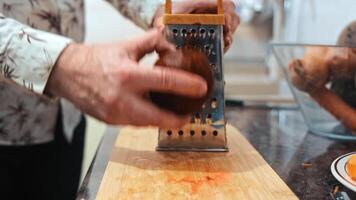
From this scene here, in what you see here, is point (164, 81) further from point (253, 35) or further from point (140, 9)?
point (253, 35)

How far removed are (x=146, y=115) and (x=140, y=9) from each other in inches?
18.8

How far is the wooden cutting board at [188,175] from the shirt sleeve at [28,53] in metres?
0.16

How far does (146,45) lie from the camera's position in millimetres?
558

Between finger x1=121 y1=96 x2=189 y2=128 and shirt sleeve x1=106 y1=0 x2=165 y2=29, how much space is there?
0.42 metres

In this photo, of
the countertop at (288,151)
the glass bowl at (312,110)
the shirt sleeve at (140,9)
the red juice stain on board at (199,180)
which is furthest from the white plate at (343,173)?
the shirt sleeve at (140,9)

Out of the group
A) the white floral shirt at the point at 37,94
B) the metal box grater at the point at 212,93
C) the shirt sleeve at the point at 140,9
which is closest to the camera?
the metal box grater at the point at 212,93

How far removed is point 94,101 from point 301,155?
0.40 metres

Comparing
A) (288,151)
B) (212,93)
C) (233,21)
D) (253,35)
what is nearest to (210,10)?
(233,21)

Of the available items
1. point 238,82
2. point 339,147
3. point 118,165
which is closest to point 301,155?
point 339,147

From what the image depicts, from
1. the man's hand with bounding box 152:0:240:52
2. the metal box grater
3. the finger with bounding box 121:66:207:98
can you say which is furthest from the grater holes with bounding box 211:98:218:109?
the finger with bounding box 121:66:207:98

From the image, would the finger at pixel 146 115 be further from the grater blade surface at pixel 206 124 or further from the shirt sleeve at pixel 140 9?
the shirt sleeve at pixel 140 9

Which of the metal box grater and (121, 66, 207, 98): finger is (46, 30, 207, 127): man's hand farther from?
the metal box grater

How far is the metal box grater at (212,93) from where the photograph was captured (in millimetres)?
688

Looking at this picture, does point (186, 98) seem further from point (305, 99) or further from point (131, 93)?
point (305, 99)
